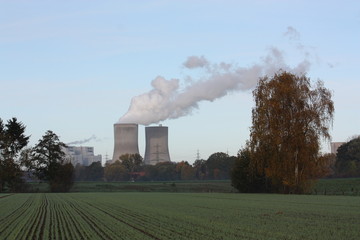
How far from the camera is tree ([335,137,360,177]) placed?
118 m

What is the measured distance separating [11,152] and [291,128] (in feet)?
194

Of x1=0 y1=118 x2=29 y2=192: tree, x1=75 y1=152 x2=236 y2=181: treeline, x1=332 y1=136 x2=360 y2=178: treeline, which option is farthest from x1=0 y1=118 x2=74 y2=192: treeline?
x1=75 y1=152 x2=236 y2=181: treeline

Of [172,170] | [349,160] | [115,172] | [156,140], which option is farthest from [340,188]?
[115,172]

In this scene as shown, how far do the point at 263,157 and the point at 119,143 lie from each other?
8685 cm

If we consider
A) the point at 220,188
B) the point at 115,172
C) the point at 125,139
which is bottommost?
the point at 220,188

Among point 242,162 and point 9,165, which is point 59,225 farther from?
point 9,165

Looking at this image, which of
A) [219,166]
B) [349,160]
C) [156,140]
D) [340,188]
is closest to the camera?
[340,188]

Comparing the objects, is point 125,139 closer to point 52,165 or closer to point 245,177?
point 52,165

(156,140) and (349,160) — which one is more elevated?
(156,140)

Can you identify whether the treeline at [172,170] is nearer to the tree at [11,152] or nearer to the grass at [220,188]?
the grass at [220,188]

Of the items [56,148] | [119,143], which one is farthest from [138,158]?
[56,148]

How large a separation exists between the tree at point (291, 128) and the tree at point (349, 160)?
66.9 metres

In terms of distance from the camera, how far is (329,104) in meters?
54.1

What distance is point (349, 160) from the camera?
123688mm
